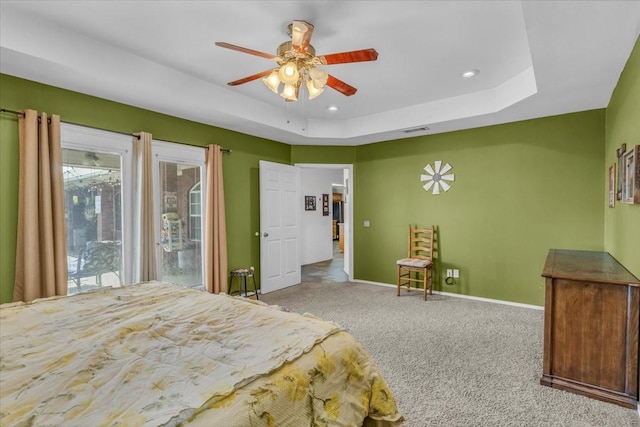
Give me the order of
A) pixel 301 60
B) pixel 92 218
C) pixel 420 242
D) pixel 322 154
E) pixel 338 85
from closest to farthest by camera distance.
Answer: pixel 301 60, pixel 338 85, pixel 92 218, pixel 420 242, pixel 322 154

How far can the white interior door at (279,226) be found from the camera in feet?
17.1

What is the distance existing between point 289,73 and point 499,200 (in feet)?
11.7

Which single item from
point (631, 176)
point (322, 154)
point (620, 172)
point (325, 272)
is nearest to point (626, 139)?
point (620, 172)

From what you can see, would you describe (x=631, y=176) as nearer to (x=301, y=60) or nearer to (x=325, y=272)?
(x=301, y=60)

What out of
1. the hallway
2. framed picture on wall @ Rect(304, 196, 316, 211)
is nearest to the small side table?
the hallway

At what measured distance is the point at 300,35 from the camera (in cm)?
227

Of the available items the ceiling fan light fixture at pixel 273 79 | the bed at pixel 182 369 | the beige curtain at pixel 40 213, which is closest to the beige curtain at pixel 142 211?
the beige curtain at pixel 40 213

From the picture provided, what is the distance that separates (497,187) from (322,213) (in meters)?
4.59

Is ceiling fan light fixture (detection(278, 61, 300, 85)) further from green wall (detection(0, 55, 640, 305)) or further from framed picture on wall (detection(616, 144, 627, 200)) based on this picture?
framed picture on wall (detection(616, 144, 627, 200))

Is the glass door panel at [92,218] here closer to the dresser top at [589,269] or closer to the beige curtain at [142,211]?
the beige curtain at [142,211]

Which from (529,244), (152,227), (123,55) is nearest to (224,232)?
(152,227)

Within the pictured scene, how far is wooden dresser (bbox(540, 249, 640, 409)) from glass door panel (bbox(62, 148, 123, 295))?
4.09 metres

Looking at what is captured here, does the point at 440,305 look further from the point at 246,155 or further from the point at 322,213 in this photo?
the point at 322,213

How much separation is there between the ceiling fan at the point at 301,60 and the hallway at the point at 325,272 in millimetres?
4106
